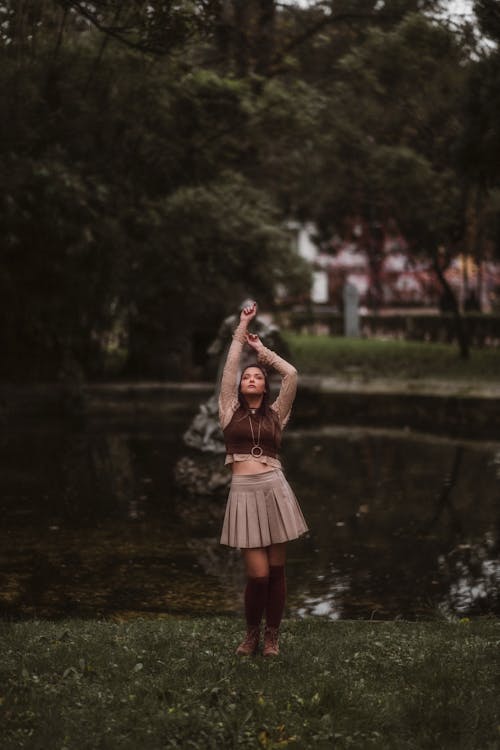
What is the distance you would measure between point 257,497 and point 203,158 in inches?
778

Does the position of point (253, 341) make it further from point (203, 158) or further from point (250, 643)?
point (203, 158)

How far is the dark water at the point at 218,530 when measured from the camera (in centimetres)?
956

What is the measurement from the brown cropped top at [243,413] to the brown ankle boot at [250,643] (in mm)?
933

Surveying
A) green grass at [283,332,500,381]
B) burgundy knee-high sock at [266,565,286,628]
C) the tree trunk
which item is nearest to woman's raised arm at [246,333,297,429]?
burgundy knee-high sock at [266,565,286,628]

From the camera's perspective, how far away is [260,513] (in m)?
6.29

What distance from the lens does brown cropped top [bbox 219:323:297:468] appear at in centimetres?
645

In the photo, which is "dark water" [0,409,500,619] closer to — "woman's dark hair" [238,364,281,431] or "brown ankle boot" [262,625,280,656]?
"brown ankle boot" [262,625,280,656]

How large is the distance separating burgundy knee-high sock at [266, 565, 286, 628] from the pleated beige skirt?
0.23 m

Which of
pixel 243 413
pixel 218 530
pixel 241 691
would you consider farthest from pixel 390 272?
pixel 241 691

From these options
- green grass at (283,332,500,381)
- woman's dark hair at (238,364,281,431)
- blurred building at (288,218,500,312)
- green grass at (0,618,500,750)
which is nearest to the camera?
green grass at (0,618,500,750)

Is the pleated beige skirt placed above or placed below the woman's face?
below

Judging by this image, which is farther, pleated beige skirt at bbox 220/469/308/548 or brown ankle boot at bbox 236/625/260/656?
brown ankle boot at bbox 236/625/260/656

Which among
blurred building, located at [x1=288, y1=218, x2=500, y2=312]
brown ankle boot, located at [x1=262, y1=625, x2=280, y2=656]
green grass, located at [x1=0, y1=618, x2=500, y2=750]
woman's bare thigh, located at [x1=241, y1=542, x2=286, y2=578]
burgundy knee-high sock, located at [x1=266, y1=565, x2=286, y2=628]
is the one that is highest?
blurred building, located at [x1=288, y1=218, x2=500, y2=312]

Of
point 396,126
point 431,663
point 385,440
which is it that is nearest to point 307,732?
point 431,663
